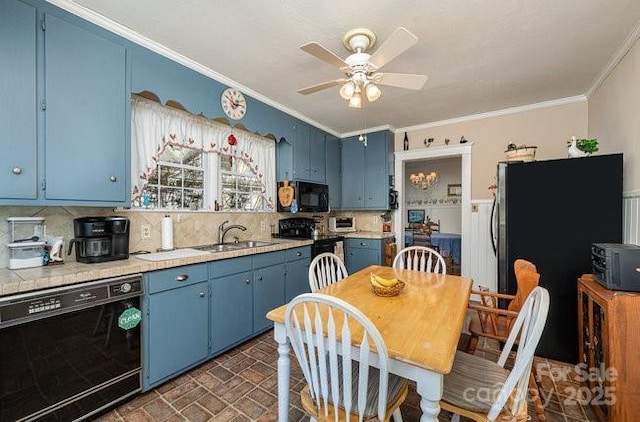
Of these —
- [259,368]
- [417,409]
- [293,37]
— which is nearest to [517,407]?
[417,409]

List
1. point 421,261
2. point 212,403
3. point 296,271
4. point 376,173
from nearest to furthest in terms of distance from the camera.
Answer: point 212,403, point 421,261, point 296,271, point 376,173

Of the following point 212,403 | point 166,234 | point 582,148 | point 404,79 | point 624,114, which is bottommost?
point 212,403

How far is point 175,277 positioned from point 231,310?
64cm

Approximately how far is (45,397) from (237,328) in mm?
1242

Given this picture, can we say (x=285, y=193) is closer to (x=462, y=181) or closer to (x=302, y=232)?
(x=302, y=232)

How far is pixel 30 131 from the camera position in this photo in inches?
61.4

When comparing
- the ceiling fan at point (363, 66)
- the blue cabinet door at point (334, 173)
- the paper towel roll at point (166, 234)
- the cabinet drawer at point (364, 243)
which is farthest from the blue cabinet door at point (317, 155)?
the paper towel roll at point (166, 234)

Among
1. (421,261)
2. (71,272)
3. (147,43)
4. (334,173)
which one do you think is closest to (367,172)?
(334,173)

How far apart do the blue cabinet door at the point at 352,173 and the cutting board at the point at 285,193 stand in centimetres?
132

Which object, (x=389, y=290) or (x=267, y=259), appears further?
(x=267, y=259)

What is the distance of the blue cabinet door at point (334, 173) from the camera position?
14.2ft

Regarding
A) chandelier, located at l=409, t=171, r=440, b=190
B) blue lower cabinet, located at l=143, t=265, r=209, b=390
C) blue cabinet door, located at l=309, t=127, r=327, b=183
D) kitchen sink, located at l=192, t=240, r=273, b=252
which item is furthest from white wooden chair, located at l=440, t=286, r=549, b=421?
chandelier, located at l=409, t=171, r=440, b=190

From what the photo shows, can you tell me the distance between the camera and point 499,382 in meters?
1.29

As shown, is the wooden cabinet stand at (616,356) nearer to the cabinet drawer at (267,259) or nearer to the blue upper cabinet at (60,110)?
the cabinet drawer at (267,259)
